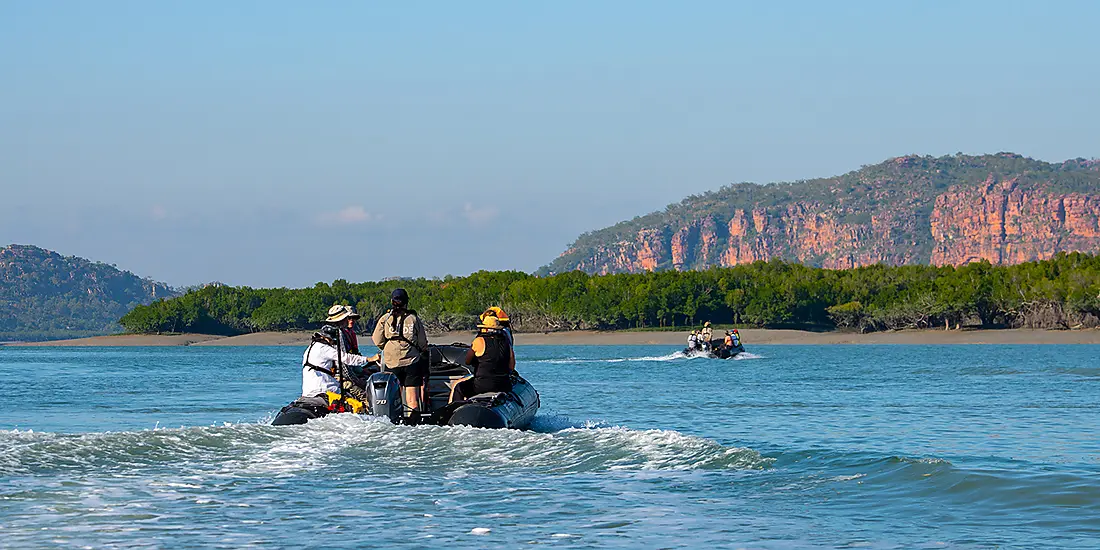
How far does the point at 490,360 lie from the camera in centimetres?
1986

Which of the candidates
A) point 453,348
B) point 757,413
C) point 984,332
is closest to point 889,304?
point 984,332

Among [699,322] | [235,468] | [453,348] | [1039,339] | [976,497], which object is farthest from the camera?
[699,322]

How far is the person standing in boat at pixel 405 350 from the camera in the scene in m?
18.7

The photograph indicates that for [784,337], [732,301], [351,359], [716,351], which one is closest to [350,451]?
[351,359]

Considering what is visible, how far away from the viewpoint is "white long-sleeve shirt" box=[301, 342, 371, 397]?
1875 centimetres

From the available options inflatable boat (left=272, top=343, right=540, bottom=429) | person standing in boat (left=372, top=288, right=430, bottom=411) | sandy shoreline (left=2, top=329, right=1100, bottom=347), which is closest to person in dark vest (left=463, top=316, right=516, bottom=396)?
inflatable boat (left=272, top=343, right=540, bottom=429)

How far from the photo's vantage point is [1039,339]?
377 feet

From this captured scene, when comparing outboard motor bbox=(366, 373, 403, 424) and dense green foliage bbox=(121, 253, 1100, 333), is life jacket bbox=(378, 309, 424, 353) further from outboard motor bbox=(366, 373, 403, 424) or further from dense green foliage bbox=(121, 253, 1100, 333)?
dense green foliage bbox=(121, 253, 1100, 333)

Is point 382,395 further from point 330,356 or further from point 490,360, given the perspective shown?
point 490,360

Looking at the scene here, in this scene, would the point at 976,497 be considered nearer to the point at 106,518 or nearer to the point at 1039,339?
the point at 106,518

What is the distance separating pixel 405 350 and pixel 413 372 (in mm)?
349

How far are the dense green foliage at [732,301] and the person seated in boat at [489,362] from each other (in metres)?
106

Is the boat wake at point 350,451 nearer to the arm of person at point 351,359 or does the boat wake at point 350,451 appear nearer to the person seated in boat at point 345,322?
the arm of person at point 351,359

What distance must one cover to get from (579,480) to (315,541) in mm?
4600
